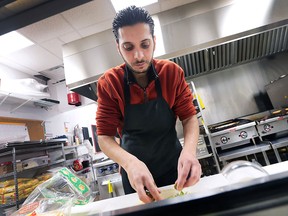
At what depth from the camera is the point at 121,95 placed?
106 centimetres

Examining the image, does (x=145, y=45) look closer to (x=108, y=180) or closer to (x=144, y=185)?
(x=144, y=185)

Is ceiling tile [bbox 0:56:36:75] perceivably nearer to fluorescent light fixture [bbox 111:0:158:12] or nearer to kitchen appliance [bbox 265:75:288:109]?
fluorescent light fixture [bbox 111:0:158:12]

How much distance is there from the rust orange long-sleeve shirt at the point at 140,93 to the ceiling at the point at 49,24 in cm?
58

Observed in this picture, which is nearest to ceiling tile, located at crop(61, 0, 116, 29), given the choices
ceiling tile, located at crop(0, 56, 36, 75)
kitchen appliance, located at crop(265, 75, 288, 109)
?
ceiling tile, located at crop(0, 56, 36, 75)

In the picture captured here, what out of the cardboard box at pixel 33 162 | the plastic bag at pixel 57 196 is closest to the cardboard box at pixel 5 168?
the cardboard box at pixel 33 162

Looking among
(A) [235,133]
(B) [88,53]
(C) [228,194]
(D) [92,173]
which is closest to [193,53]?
(A) [235,133]

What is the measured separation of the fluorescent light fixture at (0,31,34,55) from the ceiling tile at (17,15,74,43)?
0.15 m

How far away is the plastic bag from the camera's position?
770 mm

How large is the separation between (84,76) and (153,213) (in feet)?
8.54

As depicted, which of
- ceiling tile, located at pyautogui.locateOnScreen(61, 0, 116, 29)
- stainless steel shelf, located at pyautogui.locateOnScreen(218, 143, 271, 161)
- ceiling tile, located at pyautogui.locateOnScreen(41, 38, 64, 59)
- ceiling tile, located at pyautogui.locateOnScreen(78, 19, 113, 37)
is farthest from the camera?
ceiling tile, located at pyautogui.locateOnScreen(41, 38, 64, 59)

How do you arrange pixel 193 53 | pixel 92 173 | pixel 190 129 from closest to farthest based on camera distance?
pixel 190 129, pixel 193 53, pixel 92 173

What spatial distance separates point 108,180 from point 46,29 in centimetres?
233

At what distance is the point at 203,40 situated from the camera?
242cm

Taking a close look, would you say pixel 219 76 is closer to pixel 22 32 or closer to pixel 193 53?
pixel 193 53
